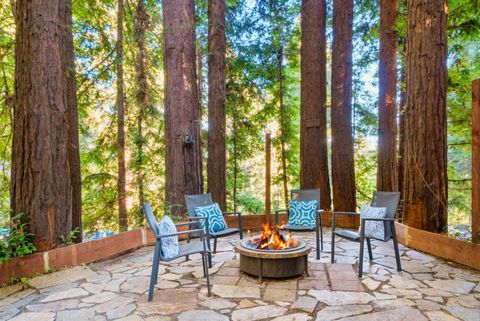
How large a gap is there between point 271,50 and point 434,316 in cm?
694

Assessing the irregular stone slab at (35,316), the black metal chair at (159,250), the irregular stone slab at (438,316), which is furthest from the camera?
the black metal chair at (159,250)

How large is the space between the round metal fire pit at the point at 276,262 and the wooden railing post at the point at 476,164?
1.94 m

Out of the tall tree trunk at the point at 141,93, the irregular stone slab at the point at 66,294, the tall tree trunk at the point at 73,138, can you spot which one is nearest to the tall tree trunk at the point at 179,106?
the tall tree trunk at the point at 73,138

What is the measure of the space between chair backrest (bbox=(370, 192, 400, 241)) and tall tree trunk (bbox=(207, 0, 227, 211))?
3.29m

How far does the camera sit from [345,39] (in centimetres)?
667

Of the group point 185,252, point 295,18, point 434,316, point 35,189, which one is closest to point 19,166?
point 35,189

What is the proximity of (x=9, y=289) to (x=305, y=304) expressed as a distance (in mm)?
2956

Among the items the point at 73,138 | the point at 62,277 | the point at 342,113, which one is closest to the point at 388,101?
the point at 342,113

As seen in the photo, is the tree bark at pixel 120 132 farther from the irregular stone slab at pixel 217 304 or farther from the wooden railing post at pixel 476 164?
the wooden railing post at pixel 476 164

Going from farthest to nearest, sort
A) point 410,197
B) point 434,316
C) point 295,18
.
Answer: point 295,18 < point 410,197 < point 434,316

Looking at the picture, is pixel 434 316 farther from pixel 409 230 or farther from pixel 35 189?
pixel 35 189

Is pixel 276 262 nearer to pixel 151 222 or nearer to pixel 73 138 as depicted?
pixel 151 222

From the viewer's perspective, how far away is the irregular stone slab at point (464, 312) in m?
2.49

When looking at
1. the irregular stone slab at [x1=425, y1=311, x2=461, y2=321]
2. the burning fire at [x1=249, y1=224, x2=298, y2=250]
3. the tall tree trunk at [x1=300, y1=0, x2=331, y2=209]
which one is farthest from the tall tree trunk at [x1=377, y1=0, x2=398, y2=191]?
the irregular stone slab at [x1=425, y1=311, x2=461, y2=321]
